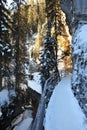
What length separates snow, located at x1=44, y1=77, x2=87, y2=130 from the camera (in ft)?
46.1

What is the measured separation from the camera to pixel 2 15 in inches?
1350

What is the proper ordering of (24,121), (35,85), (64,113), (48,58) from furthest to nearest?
(35,85) → (48,58) → (24,121) → (64,113)

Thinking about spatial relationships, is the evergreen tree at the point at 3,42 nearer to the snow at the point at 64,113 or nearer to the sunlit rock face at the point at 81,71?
the snow at the point at 64,113

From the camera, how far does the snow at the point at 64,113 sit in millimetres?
14048

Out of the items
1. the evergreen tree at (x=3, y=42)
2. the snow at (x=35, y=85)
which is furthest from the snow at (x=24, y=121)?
the evergreen tree at (x=3, y=42)

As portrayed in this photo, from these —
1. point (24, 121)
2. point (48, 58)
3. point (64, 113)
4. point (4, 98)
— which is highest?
point (48, 58)

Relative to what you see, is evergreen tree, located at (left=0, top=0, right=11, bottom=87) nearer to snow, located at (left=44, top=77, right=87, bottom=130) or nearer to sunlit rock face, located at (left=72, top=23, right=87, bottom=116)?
snow, located at (left=44, top=77, right=87, bottom=130)

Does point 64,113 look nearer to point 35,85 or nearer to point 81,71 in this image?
point 81,71

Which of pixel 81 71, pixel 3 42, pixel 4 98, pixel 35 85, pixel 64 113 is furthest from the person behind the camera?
pixel 35 85

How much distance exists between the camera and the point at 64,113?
630 inches

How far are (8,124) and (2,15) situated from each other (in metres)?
10.9

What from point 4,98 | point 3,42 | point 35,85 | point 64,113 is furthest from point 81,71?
point 35,85

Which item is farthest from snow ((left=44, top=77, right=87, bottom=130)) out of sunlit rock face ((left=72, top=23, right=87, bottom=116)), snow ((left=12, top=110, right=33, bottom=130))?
snow ((left=12, top=110, right=33, bottom=130))

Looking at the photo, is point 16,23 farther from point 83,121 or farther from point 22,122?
point 83,121
